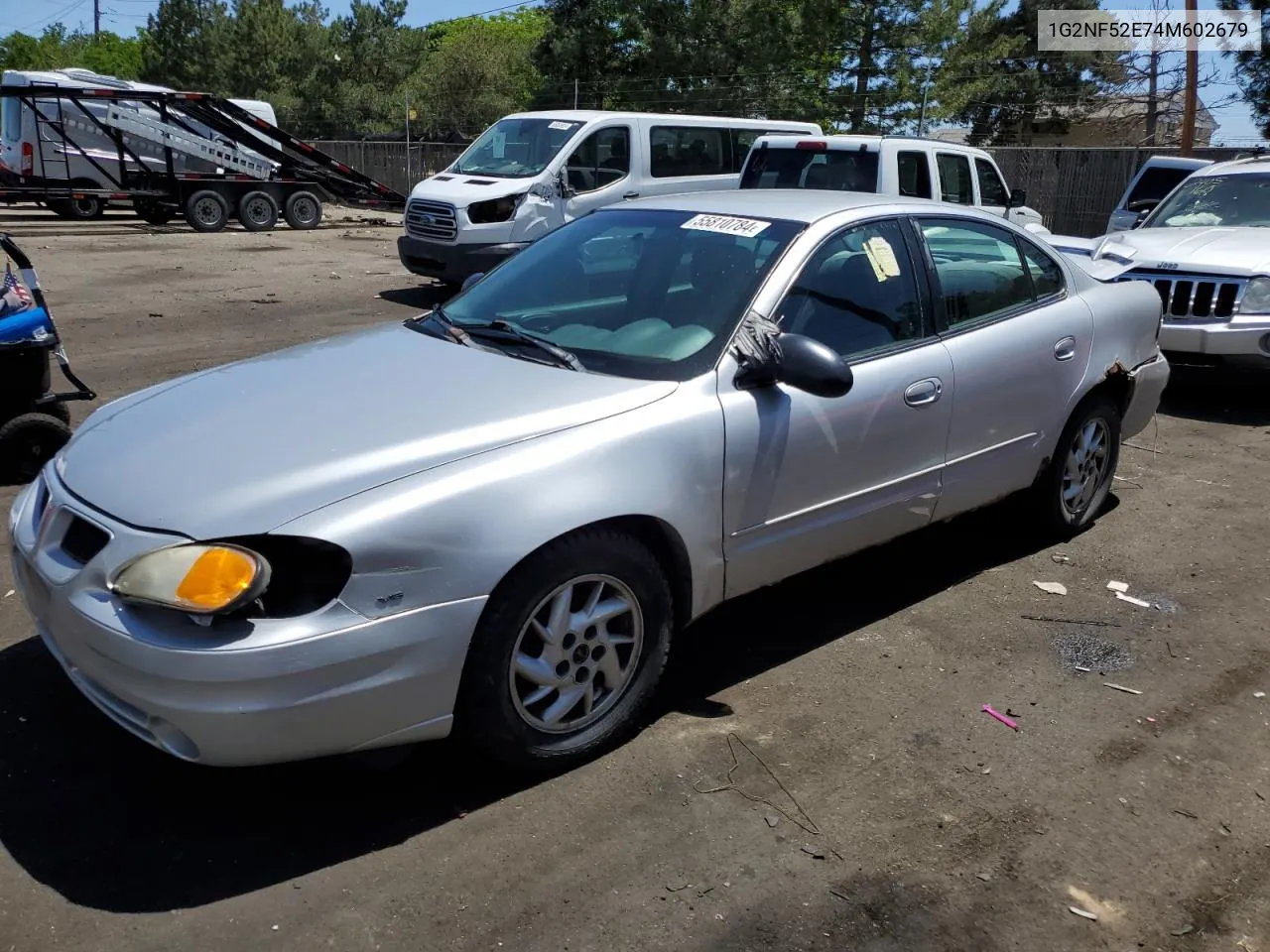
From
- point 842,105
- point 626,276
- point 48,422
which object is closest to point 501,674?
point 626,276

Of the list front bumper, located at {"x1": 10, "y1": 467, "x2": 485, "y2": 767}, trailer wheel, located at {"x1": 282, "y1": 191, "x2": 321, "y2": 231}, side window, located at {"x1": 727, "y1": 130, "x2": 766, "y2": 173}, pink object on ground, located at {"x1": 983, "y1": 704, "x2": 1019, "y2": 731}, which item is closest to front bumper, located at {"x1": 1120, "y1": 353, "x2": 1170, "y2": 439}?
pink object on ground, located at {"x1": 983, "y1": 704, "x2": 1019, "y2": 731}

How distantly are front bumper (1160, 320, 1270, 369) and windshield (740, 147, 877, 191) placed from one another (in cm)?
340

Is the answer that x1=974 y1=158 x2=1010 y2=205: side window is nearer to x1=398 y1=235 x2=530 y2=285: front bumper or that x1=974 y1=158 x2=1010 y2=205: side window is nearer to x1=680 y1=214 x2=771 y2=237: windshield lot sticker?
x1=398 y1=235 x2=530 y2=285: front bumper

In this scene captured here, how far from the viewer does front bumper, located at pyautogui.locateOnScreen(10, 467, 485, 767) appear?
8.95 ft

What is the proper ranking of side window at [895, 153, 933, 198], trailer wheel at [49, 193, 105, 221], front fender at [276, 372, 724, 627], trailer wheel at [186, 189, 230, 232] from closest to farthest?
front fender at [276, 372, 724, 627] → side window at [895, 153, 933, 198] → trailer wheel at [186, 189, 230, 232] → trailer wheel at [49, 193, 105, 221]

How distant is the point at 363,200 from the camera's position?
22188mm

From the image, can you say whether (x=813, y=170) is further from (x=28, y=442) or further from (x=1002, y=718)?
(x=1002, y=718)

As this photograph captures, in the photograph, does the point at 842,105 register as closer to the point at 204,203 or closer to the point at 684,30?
the point at 684,30

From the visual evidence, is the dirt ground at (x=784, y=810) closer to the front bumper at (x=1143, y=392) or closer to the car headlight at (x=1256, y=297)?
the front bumper at (x=1143, y=392)

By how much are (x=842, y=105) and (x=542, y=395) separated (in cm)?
3089

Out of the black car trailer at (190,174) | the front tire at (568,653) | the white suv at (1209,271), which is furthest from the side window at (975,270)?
the black car trailer at (190,174)

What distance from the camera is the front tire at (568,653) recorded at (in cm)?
308

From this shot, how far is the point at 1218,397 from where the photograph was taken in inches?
346

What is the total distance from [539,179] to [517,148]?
3.22 ft
